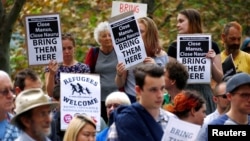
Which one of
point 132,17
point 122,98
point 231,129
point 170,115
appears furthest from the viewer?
point 132,17

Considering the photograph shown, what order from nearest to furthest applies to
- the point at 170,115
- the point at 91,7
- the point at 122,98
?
the point at 170,115 → the point at 122,98 → the point at 91,7

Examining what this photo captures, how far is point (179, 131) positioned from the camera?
11344mm

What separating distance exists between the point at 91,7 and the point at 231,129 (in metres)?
16.3

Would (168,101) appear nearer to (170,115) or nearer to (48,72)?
(48,72)

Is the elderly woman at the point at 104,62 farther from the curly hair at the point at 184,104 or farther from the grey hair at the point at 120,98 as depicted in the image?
the curly hair at the point at 184,104

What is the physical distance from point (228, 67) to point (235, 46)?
69cm

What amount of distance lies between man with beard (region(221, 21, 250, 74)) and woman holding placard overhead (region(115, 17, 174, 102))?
1217 mm

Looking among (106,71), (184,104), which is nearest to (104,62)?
(106,71)

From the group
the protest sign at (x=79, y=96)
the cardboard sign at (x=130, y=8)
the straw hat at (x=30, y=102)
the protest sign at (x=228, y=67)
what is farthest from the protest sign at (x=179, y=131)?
the cardboard sign at (x=130, y=8)

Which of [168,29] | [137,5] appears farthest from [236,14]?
[137,5]

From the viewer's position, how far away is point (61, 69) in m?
15.9

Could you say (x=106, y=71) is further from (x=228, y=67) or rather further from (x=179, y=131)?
(x=179, y=131)

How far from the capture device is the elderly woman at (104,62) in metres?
16.0

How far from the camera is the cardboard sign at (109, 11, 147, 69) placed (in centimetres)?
1519
